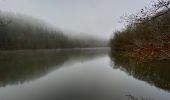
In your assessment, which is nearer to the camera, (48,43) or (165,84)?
(165,84)

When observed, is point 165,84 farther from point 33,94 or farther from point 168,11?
point 168,11

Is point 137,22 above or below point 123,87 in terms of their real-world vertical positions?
above

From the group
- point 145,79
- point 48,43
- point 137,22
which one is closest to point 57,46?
point 48,43

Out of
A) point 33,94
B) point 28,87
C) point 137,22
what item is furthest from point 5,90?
point 137,22

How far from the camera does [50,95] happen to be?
46.7 feet

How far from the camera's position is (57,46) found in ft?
429

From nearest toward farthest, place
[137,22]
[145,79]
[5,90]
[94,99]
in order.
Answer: [137,22]
[94,99]
[5,90]
[145,79]

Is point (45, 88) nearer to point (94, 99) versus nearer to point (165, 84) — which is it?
point (94, 99)

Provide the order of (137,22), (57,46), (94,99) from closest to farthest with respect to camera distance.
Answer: (137,22)
(94,99)
(57,46)

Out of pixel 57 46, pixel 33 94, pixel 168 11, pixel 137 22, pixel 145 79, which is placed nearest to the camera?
pixel 168 11

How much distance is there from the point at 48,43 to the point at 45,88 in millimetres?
106495

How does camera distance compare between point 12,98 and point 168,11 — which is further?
point 12,98

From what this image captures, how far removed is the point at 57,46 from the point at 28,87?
11426 centimetres

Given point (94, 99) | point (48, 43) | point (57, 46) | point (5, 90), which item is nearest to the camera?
point (94, 99)
